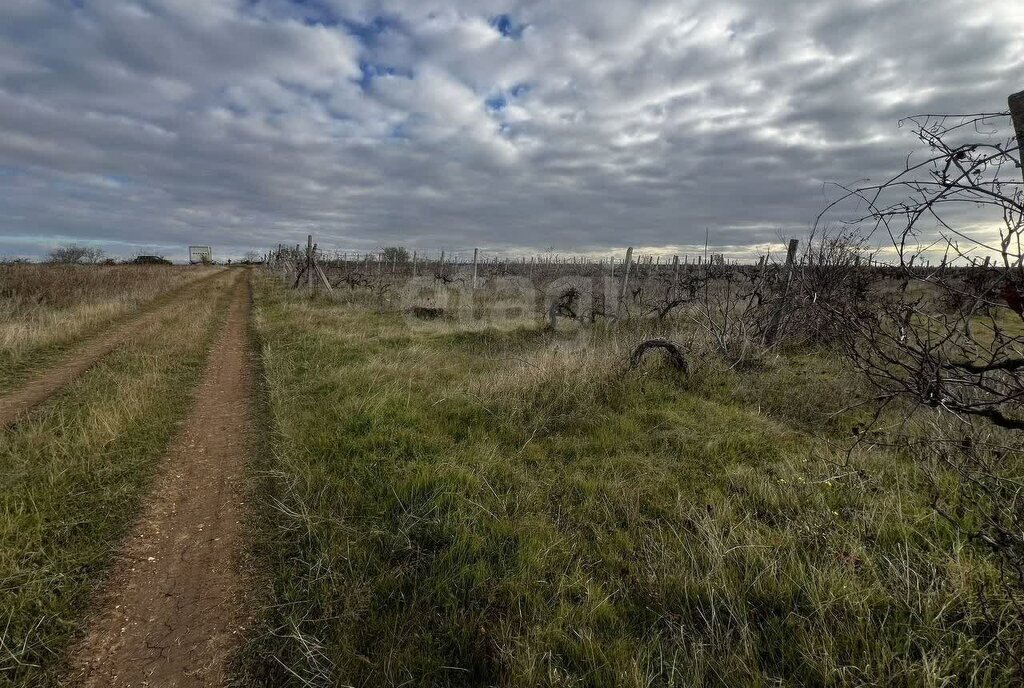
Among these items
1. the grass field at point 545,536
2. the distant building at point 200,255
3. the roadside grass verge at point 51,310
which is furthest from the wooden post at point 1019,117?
the distant building at point 200,255

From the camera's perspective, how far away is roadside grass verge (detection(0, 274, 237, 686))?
2.41 meters

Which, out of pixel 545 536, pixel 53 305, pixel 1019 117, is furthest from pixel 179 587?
pixel 53 305

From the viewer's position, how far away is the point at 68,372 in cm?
710

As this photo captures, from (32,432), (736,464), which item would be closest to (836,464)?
(736,464)

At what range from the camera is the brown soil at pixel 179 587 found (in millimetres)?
2283

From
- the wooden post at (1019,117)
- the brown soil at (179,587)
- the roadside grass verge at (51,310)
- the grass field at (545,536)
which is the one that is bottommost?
the brown soil at (179,587)

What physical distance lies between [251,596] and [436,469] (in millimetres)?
1532

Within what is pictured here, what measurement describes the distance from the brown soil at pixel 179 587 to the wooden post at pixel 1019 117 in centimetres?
397

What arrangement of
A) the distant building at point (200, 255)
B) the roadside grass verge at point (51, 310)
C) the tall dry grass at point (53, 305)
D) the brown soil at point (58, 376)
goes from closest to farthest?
the brown soil at point (58, 376) → the roadside grass verge at point (51, 310) → the tall dry grass at point (53, 305) → the distant building at point (200, 255)

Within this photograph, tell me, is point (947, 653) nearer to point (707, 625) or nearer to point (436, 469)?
point (707, 625)

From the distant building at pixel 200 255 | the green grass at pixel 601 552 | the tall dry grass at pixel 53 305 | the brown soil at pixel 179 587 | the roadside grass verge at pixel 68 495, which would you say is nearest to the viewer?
the green grass at pixel 601 552

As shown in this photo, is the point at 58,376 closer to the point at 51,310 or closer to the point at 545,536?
the point at 51,310

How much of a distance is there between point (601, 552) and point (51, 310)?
620 inches

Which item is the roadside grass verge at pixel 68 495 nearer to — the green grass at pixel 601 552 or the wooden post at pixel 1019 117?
the green grass at pixel 601 552
